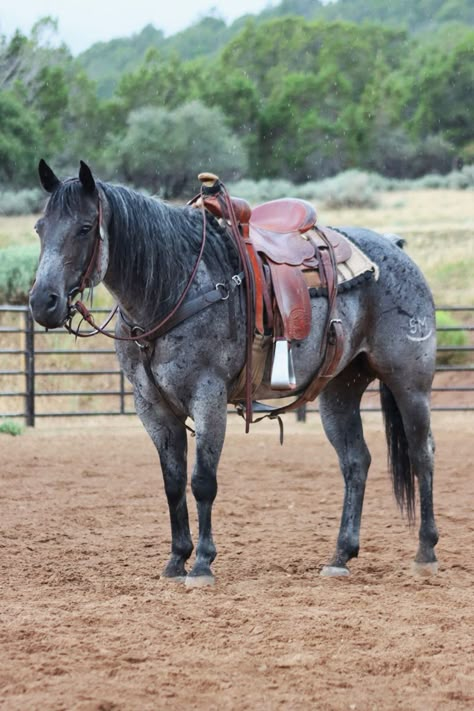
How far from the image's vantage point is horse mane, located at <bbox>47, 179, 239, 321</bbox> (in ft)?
15.6

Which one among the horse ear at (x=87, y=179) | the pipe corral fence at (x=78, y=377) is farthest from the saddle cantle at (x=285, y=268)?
the pipe corral fence at (x=78, y=377)

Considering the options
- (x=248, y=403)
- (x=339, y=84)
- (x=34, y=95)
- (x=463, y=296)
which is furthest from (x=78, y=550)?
(x=339, y=84)

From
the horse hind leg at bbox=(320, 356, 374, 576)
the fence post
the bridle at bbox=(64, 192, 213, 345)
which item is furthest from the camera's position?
the fence post

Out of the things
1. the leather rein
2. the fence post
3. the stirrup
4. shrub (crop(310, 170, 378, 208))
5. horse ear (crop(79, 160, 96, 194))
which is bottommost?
the fence post

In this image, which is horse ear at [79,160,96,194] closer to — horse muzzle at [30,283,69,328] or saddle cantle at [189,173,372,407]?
horse muzzle at [30,283,69,328]

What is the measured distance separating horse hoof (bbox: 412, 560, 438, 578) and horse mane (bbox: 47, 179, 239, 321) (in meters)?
1.87

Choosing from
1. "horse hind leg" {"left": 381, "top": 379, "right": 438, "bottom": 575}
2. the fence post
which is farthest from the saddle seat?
the fence post

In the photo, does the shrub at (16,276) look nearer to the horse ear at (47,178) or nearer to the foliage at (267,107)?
the foliage at (267,107)

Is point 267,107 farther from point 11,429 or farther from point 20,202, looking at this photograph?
point 11,429

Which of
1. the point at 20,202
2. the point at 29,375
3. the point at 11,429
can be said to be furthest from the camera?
the point at 20,202

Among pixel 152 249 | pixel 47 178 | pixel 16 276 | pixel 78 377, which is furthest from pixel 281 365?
pixel 16 276

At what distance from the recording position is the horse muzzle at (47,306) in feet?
14.4

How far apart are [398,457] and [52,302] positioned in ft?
7.76

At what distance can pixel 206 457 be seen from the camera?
488 centimetres
